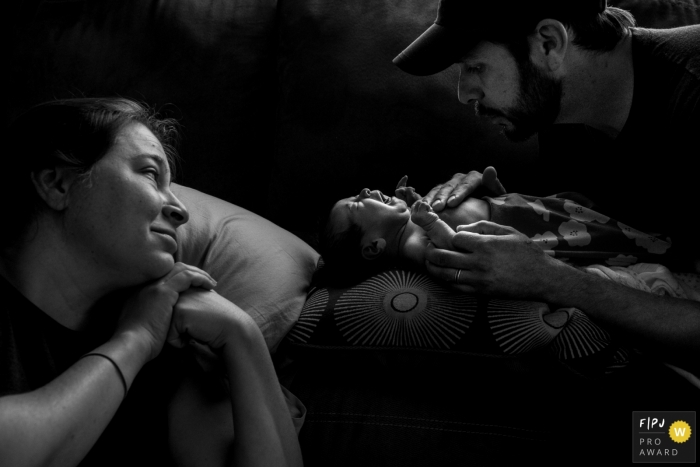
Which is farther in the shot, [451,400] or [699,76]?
[699,76]

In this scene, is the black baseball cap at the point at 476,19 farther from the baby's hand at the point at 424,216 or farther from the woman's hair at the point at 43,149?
the woman's hair at the point at 43,149

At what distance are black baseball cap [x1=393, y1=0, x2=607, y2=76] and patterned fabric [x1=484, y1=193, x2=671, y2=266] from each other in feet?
1.38

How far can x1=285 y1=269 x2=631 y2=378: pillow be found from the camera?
1.26m

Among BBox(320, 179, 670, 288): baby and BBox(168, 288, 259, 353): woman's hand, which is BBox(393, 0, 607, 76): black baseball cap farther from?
BBox(168, 288, 259, 353): woman's hand

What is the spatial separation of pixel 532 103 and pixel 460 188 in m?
0.28

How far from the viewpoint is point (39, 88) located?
6.66 feet

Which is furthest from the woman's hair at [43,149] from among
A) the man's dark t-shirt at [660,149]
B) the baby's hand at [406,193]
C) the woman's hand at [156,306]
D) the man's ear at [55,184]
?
the man's dark t-shirt at [660,149]

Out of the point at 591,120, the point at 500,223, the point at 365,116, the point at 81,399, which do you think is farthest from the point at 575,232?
the point at 81,399

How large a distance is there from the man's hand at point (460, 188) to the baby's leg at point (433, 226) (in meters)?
0.16

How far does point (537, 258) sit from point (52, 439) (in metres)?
1.00

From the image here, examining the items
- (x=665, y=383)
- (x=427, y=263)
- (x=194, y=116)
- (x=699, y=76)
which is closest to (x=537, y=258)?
(x=427, y=263)

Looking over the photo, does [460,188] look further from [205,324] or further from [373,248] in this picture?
[205,324]

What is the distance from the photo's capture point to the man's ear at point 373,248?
1.71 m

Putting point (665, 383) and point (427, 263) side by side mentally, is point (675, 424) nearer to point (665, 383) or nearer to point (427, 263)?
point (665, 383)
